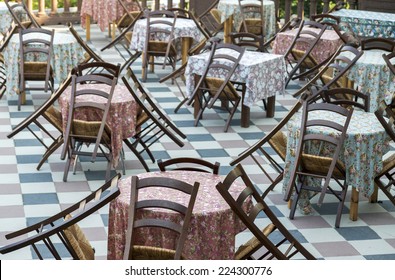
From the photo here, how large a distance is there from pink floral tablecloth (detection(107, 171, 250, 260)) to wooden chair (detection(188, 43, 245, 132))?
4094 millimetres

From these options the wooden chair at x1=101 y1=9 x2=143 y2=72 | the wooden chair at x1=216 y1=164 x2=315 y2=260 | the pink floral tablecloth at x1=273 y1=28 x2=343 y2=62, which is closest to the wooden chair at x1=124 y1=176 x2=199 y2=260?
the wooden chair at x1=216 y1=164 x2=315 y2=260

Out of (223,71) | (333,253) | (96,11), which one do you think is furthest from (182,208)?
(96,11)

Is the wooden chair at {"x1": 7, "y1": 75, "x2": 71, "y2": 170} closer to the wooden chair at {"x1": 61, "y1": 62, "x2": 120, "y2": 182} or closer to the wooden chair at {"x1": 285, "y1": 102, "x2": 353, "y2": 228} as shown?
the wooden chair at {"x1": 61, "y1": 62, "x2": 120, "y2": 182}

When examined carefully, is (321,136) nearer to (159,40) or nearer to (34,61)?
A: (34,61)

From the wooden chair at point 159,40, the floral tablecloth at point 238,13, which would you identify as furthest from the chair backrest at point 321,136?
the floral tablecloth at point 238,13

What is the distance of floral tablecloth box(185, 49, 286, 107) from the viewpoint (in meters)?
9.81

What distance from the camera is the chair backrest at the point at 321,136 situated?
22.8 feet

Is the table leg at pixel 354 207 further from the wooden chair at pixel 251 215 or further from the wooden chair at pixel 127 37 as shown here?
the wooden chair at pixel 127 37

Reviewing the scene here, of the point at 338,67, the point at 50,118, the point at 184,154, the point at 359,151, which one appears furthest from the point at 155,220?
the point at 338,67

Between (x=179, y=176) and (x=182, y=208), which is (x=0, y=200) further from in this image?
(x=182, y=208)

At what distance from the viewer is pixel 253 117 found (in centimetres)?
1058

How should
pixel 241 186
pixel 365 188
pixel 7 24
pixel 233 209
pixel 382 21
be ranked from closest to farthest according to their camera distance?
1. pixel 233 209
2. pixel 241 186
3. pixel 365 188
4. pixel 382 21
5. pixel 7 24

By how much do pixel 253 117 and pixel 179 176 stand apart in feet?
15.2

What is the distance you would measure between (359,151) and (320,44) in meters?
4.75
